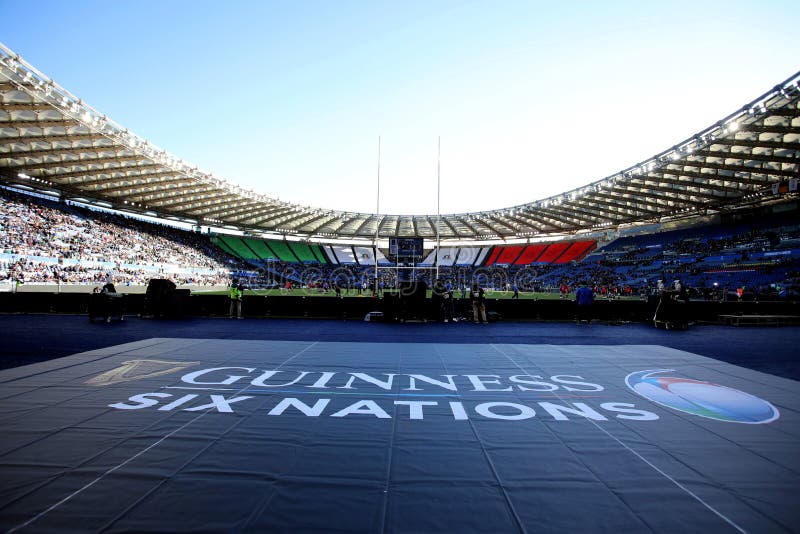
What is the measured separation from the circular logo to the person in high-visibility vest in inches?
570

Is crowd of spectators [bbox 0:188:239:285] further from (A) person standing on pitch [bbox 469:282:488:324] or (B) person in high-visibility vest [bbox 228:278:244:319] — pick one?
(A) person standing on pitch [bbox 469:282:488:324]

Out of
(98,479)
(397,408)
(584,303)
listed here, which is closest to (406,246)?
(584,303)

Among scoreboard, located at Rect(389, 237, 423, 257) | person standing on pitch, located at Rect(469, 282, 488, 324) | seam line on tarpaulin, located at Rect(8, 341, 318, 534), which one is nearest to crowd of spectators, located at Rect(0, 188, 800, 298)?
scoreboard, located at Rect(389, 237, 423, 257)

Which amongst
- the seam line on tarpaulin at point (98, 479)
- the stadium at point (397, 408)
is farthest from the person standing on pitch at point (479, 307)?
the seam line on tarpaulin at point (98, 479)

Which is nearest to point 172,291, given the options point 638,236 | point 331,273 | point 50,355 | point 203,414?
point 50,355

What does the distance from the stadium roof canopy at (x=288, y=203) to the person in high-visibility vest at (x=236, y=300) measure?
14.0m

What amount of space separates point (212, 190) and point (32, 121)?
15.1 metres

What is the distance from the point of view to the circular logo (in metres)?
4.49

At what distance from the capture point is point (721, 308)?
53.8 feet

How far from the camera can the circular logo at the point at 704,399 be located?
14.7ft

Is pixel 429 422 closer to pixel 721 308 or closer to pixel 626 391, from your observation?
pixel 626 391

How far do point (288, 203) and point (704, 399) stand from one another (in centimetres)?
3834

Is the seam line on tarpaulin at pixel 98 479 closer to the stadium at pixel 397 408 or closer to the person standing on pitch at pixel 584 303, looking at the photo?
the stadium at pixel 397 408

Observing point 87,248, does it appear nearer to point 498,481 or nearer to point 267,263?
point 267,263
